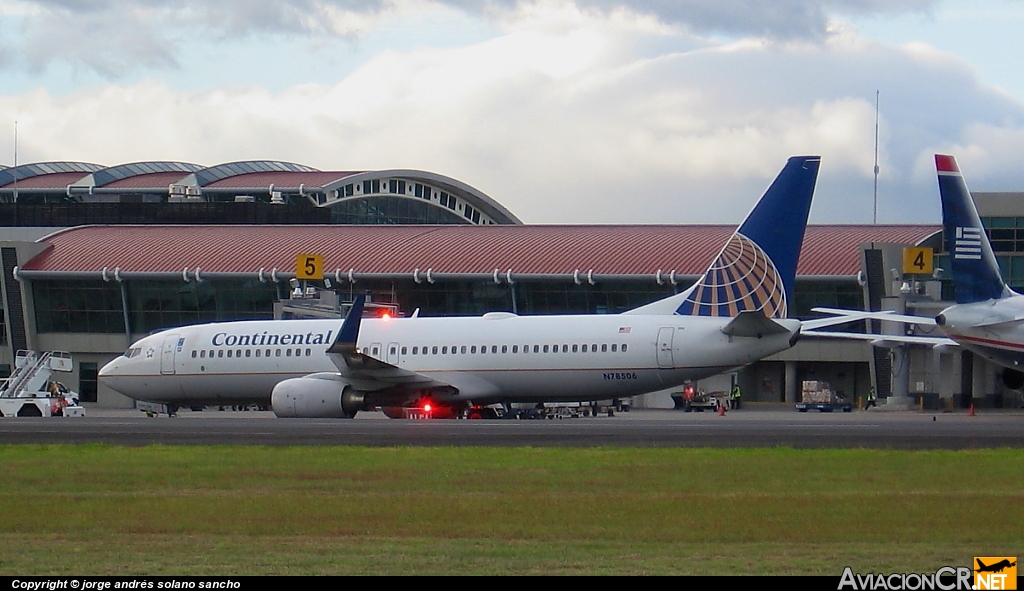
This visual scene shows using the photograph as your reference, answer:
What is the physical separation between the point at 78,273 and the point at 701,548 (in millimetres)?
63334

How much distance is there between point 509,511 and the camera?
16953 millimetres

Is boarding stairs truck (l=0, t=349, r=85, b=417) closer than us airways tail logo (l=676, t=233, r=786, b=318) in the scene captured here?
No

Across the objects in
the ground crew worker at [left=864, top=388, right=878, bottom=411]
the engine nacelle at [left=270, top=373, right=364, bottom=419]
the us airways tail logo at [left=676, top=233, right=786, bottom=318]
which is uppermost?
the us airways tail logo at [left=676, top=233, right=786, bottom=318]

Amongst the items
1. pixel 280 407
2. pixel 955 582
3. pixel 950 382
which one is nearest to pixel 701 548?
pixel 955 582

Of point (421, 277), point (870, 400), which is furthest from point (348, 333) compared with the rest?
point (870, 400)

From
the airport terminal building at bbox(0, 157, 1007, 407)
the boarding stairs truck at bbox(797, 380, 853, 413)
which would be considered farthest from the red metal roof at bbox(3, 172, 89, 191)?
the boarding stairs truck at bbox(797, 380, 853, 413)

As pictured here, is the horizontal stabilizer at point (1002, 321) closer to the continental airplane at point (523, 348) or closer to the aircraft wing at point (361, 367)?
the continental airplane at point (523, 348)

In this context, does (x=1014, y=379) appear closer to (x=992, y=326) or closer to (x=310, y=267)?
(x=992, y=326)

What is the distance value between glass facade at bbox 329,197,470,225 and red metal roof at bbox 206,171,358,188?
2.20m

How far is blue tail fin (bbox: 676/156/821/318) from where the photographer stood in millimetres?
37469

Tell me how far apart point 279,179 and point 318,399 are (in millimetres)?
65604

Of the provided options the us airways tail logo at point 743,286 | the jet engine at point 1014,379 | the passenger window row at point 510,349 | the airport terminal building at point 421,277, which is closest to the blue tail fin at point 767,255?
the us airways tail logo at point 743,286

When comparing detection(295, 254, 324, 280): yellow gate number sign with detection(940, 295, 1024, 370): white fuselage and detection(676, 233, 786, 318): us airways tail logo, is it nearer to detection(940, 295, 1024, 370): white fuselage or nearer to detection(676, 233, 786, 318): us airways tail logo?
detection(676, 233, 786, 318): us airways tail logo

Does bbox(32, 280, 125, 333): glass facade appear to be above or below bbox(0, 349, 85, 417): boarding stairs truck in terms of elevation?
above
